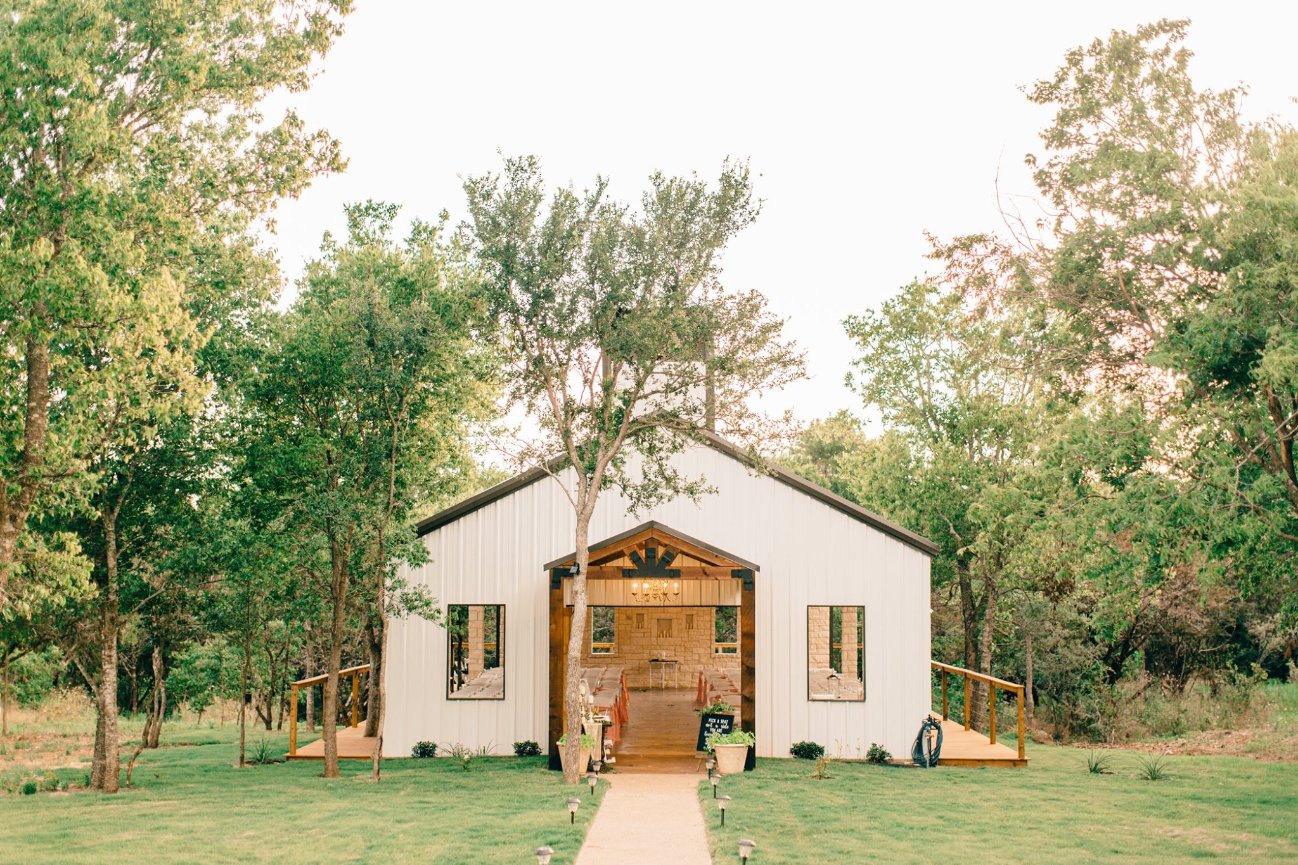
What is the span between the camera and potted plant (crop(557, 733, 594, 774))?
13922 millimetres

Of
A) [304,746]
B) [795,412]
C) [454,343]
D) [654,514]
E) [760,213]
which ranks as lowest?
[304,746]

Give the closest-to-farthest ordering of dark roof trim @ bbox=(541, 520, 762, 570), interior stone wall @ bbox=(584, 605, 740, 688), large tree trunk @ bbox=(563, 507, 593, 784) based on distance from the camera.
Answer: large tree trunk @ bbox=(563, 507, 593, 784) < dark roof trim @ bbox=(541, 520, 762, 570) < interior stone wall @ bbox=(584, 605, 740, 688)

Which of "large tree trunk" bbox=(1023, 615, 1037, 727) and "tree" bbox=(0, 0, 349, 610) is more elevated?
"tree" bbox=(0, 0, 349, 610)

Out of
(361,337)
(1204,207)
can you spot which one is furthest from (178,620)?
(1204,207)

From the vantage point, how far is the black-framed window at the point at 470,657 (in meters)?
16.2

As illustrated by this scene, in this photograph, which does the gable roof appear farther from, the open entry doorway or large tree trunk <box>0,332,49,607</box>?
large tree trunk <box>0,332,49,607</box>

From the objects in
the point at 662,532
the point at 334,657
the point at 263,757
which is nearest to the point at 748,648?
the point at 662,532

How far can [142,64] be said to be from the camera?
1070 centimetres

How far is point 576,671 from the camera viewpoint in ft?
45.3

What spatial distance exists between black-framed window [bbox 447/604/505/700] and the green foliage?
0.75 metres

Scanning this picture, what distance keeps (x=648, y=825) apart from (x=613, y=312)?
6210 mm

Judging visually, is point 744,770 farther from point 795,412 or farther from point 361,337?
point 361,337

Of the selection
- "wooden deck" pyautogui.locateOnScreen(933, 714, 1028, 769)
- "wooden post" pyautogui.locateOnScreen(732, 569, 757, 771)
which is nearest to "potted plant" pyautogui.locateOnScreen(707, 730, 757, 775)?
"wooden post" pyautogui.locateOnScreen(732, 569, 757, 771)

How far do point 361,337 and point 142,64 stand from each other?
389 centimetres
